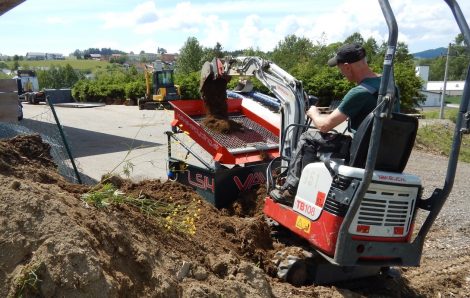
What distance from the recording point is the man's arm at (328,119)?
4.39 meters

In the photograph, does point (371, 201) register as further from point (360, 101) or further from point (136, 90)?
point (136, 90)

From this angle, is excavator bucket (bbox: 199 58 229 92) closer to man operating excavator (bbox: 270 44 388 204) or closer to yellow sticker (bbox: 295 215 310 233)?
man operating excavator (bbox: 270 44 388 204)

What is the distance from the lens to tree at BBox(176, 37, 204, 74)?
155 feet

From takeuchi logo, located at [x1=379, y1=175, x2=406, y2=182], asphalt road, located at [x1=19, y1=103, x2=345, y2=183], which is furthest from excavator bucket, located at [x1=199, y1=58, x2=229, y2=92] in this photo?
takeuchi logo, located at [x1=379, y1=175, x2=406, y2=182]

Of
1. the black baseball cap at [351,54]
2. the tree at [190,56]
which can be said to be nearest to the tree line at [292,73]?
the tree at [190,56]

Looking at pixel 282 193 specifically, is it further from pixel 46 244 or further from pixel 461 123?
pixel 46 244

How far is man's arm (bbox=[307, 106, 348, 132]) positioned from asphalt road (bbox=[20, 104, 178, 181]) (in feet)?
6.18

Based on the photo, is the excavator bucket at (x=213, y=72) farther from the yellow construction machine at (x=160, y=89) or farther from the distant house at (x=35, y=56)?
the distant house at (x=35, y=56)

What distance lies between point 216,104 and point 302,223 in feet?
10.6

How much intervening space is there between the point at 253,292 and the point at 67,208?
1.56 m

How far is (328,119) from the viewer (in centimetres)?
444

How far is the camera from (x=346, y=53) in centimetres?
451

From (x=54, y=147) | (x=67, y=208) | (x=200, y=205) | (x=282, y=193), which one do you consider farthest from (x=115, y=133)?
(x=67, y=208)

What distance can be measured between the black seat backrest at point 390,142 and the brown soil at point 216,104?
130 inches
